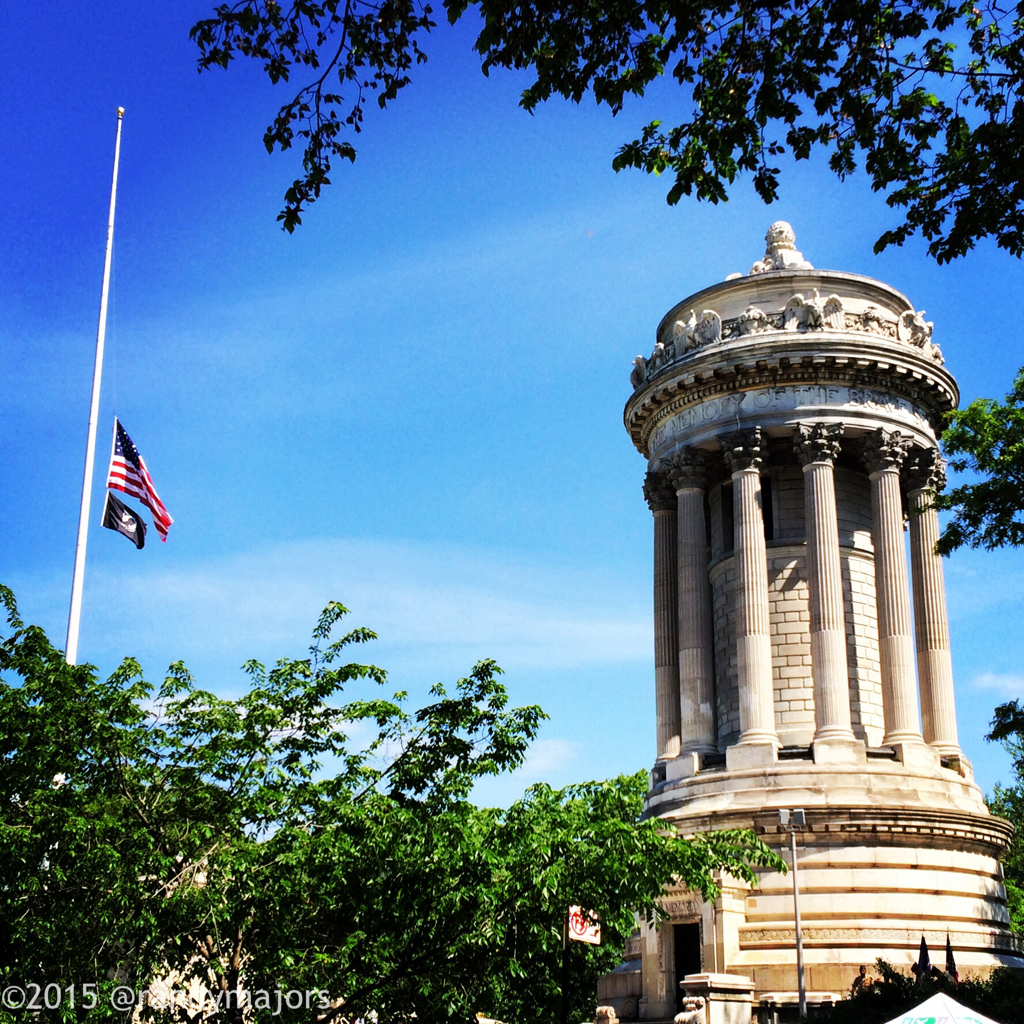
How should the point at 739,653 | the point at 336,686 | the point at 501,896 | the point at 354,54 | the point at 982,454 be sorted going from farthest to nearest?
1. the point at 739,653
2. the point at 982,454
3. the point at 336,686
4. the point at 501,896
5. the point at 354,54

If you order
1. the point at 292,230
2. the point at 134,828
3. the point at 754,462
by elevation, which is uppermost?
the point at 754,462

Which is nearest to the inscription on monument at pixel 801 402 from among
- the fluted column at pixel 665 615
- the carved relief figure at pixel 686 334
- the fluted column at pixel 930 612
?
the fluted column at pixel 930 612

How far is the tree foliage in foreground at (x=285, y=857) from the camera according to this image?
21062 mm

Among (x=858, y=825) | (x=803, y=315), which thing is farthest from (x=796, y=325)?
(x=858, y=825)

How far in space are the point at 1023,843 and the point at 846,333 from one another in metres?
41.1

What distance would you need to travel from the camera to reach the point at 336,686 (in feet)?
81.1

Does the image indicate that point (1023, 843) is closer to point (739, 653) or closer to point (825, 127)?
point (739, 653)

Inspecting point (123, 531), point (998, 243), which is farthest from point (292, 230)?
point (123, 531)

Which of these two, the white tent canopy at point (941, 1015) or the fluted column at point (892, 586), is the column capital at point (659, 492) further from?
the white tent canopy at point (941, 1015)

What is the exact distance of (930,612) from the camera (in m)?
43.7

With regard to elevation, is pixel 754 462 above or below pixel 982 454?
above

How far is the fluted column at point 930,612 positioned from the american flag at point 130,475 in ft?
73.2

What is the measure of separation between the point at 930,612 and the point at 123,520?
83.1 ft

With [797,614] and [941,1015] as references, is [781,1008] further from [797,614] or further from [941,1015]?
[941,1015]
